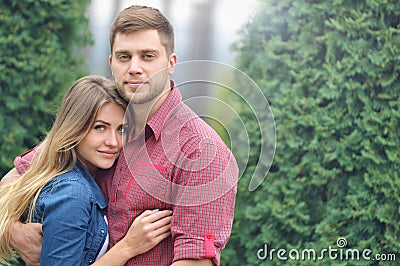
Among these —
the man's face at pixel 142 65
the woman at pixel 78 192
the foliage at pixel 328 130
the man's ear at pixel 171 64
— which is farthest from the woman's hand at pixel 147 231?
the foliage at pixel 328 130

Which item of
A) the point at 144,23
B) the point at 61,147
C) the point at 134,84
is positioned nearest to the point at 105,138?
the point at 61,147

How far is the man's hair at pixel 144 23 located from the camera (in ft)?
7.83

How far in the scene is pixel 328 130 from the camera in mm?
3621

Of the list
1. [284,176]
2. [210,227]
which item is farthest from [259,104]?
[210,227]

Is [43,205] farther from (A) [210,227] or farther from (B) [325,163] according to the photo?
(B) [325,163]

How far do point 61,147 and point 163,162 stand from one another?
1.80ft

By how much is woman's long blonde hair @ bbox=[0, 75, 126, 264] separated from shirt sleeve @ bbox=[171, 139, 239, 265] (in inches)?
23.1

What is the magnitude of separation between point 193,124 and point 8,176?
46.4 inches

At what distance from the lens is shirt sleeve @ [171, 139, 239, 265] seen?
215cm

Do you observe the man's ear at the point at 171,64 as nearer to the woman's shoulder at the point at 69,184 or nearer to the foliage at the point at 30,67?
the woman's shoulder at the point at 69,184

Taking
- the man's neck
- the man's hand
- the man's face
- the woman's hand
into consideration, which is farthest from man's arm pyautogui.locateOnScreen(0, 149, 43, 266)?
the man's face

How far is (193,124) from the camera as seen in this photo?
7.59 feet

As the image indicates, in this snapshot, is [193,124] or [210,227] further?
[193,124]

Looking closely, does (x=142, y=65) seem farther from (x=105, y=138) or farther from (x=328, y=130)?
(x=328, y=130)
